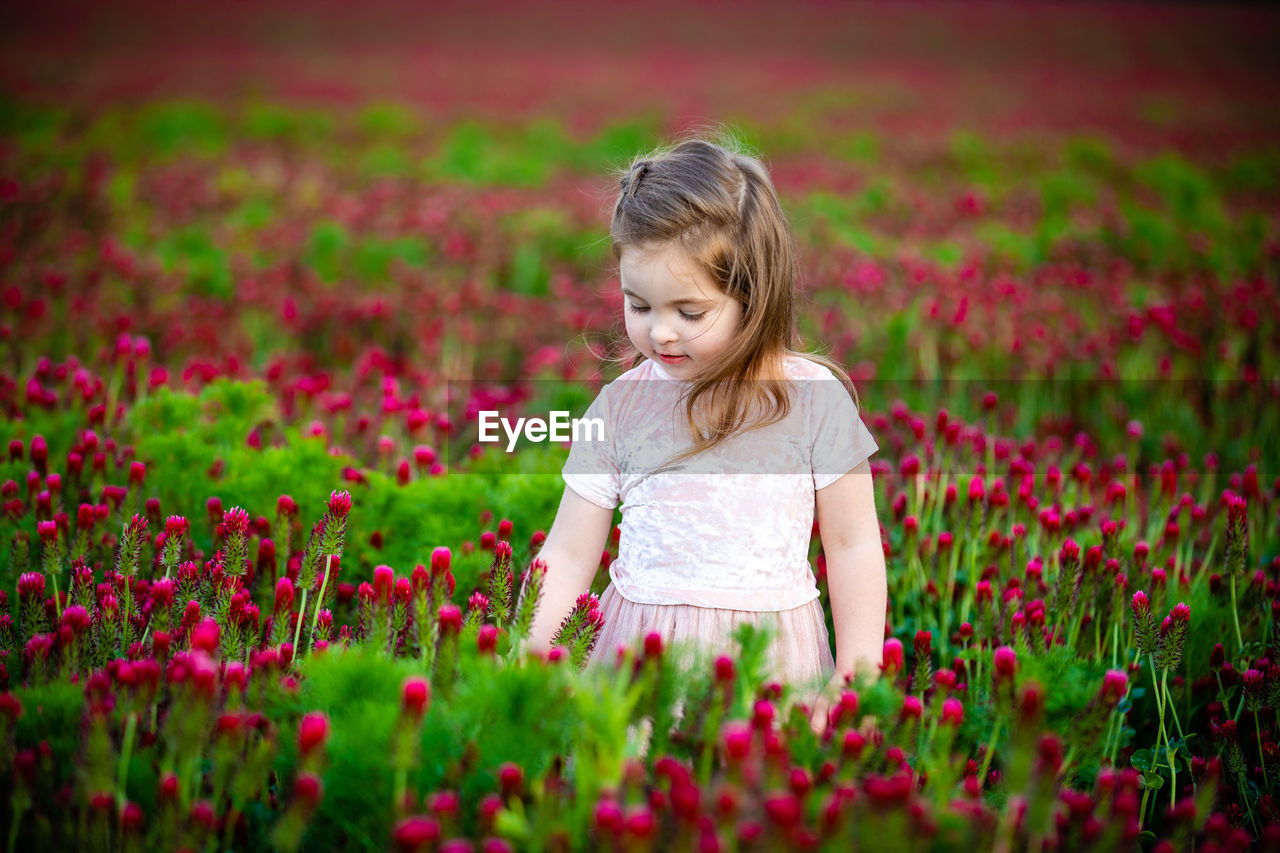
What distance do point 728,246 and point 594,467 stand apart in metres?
0.61

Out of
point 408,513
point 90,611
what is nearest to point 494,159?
point 408,513

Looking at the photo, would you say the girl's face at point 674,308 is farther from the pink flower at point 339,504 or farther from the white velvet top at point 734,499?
the pink flower at point 339,504

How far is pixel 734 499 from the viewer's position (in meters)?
2.35

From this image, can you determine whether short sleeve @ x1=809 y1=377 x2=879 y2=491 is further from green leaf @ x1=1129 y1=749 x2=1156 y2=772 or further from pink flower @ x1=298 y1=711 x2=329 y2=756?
pink flower @ x1=298 y1=711 x2=329 y2=756

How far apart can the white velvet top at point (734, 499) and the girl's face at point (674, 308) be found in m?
0.23

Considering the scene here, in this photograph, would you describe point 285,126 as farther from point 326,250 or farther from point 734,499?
point 734,499

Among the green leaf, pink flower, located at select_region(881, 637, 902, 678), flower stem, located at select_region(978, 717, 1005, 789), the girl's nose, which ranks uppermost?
the girl's nose

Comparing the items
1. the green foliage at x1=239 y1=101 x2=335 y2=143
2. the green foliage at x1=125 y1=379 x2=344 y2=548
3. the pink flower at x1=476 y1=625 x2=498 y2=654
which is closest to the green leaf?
the pink flower at x1=476 y1=625 x2=498 y2=654

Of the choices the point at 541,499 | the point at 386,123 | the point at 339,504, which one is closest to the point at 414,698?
the point at 339,504

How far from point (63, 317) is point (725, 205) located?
16.1 ft

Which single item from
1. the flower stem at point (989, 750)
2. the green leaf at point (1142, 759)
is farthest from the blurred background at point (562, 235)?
the green leaf at point (1142, 759)

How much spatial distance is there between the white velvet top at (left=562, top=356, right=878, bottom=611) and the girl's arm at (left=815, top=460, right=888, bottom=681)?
5cm

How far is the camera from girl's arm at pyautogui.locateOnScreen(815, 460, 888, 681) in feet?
7.45

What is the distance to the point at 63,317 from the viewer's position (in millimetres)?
5789
